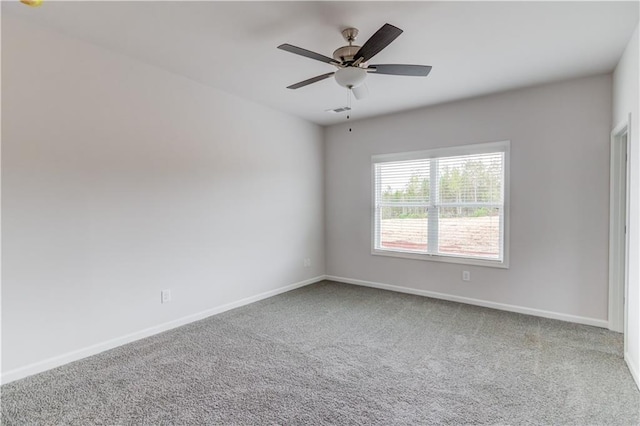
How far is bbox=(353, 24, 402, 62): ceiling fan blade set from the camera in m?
1.92

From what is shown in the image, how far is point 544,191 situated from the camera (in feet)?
11.6

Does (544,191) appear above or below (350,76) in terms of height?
below

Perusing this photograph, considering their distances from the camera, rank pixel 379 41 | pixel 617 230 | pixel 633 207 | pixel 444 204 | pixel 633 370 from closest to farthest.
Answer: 1. pixel 379 41
2. pixel 633 370
3. pixel 633 207
4. pixel 617 230
5. pixel 444 204

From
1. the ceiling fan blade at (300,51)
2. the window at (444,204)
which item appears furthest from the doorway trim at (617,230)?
the ceiling fan blade at (300,51)

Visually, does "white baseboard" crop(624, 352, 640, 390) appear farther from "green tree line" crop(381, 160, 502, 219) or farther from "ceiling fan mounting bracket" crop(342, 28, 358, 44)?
"ceiling fan mounting bracket" crop(342, 28, 358, 44)

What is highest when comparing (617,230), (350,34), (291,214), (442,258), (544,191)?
(350,34)

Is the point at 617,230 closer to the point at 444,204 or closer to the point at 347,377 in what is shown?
the point at 444,204

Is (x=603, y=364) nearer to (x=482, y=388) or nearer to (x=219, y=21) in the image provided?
(x=482, y=388)

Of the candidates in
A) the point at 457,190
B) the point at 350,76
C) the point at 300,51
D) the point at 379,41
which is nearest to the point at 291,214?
the point at 457,190

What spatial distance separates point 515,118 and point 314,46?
99.5 inches

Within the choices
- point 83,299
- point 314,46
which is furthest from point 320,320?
point 314,46

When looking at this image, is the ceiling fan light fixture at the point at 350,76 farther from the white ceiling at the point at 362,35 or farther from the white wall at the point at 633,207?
the white wall at the point at 633,207

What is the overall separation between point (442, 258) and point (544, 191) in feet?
4.61

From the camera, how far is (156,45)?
106 inches
